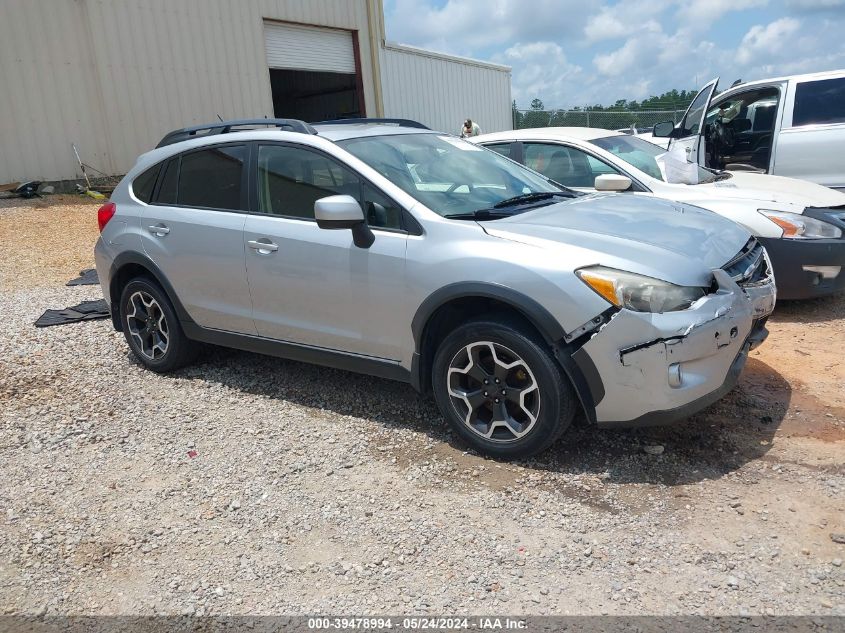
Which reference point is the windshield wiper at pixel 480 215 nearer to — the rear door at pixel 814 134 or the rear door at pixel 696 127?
the rear door at pixel 696 127

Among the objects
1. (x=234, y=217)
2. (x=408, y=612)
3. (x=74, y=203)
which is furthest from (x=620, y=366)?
(x=74, y=203)

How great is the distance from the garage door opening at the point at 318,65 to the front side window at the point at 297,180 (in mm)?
13828

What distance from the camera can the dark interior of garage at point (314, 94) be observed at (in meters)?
22.5

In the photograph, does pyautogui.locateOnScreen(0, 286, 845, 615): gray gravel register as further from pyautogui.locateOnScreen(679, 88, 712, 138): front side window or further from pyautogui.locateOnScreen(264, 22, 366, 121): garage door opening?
pyautogui.locateOnScreen(264, 22, 366, 121): garage door opening

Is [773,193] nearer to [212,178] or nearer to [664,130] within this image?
[664,130]

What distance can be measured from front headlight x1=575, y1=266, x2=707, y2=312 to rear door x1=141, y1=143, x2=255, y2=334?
234 centimetres

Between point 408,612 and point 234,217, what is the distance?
286cm

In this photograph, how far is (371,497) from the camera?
3473 mm

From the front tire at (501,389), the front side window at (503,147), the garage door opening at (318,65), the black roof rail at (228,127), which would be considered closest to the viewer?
the front tire at (501,389)

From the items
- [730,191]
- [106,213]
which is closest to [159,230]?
[106,213]

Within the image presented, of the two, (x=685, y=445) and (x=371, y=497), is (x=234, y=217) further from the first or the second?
(x=685, y=445)

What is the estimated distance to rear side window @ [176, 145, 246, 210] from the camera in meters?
4.68

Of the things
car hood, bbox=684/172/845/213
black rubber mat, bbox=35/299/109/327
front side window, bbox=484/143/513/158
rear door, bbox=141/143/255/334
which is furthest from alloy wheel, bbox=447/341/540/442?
black rubber mat, bbox=35/299/109/327

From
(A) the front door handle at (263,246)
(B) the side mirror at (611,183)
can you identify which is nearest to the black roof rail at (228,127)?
(A) the front door handle at (263,246)
